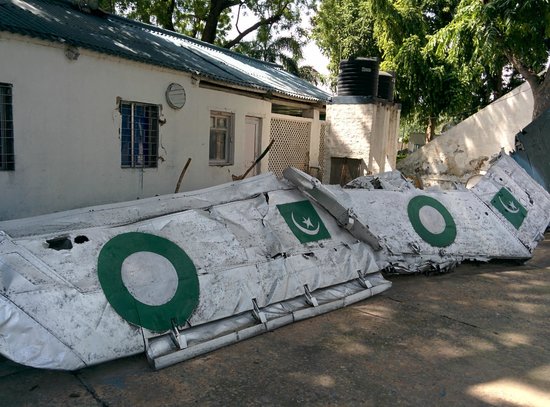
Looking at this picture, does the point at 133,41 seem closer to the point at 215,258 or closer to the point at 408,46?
the point at 215,258

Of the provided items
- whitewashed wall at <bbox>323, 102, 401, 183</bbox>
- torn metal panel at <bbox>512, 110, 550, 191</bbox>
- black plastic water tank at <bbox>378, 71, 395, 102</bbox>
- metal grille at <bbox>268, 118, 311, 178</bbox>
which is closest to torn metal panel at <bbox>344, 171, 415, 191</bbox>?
torn metal panel at <bbox>512, 110, 550, 191</bbox>

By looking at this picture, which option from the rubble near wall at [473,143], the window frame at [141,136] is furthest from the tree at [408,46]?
the window frame at [141,136]

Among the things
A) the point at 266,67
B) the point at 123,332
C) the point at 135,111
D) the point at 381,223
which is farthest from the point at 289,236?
the point at 266,67

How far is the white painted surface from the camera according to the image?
6367mm

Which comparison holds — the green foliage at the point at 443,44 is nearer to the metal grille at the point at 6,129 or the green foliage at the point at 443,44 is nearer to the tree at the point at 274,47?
the tree at the point at 274,47

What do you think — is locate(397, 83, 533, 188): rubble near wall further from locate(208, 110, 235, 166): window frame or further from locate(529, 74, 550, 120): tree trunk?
locate(208, 110, 235, 166): window frame

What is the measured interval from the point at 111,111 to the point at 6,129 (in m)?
1.77

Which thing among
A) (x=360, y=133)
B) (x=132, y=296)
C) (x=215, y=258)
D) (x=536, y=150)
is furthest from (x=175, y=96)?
(x=536, y=150)

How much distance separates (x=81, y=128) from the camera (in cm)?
721

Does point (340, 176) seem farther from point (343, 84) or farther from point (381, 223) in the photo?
point (381, 223)

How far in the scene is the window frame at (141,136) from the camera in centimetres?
803

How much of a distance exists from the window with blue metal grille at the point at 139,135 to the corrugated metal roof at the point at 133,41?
88 cm

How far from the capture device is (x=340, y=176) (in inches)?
463

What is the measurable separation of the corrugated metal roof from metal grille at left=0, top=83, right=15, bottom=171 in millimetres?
857
